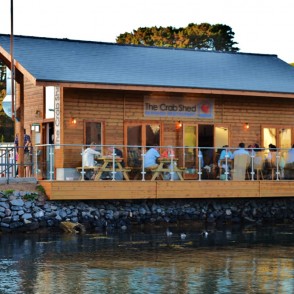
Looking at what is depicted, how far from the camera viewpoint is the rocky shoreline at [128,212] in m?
23.7

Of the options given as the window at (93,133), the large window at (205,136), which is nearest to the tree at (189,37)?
the large window at (205,136)

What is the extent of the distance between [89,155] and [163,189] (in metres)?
2.38

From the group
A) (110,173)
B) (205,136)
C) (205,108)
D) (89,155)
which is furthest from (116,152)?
(205,108)

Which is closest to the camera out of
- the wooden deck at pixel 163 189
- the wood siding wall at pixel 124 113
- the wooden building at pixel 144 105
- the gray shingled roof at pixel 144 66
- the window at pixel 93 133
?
the wooden deck at pixel 163 189

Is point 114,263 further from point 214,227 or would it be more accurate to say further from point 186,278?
point 214,227

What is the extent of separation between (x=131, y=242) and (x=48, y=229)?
3.17 meters

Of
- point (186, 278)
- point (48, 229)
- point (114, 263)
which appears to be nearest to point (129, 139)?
point (48, 229)

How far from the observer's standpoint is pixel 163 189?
81.5ft

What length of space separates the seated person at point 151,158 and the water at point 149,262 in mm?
1907

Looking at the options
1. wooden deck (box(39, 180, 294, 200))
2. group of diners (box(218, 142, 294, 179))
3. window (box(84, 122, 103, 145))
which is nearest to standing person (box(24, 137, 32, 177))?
wooden deck (box(39, 180, 294, 200))

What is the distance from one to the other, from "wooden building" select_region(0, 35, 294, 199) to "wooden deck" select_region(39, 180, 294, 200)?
0.03 m

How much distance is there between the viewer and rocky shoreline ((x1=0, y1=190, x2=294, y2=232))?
2369cm

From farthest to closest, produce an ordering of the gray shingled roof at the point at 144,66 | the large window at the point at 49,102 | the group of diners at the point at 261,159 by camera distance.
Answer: the large window at the point at 49,102 → the gray shingled roof at the point at 144,66 → the group of diners at the point at 261,159

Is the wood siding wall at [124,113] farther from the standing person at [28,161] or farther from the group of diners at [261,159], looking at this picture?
the group of diners at [261,159]
